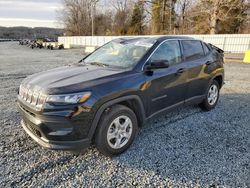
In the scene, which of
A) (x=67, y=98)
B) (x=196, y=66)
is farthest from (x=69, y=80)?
(x=196, y=66)

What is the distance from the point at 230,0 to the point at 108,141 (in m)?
26.9

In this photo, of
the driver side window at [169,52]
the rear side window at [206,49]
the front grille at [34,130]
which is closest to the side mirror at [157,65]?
the driver side window at [169,52]

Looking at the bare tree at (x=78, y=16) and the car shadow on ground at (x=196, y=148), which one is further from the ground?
the bare tree at (x=78, y=16)

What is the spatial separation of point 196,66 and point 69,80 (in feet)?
8.54

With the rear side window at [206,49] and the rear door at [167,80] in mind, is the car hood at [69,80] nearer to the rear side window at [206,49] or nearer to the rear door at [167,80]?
the rear door at [167,80]

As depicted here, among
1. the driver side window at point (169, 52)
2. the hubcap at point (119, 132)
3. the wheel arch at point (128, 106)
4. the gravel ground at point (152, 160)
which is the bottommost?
the gravel ground at point (152, 160)

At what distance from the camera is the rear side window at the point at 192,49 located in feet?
13.6

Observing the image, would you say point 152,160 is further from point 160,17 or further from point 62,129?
point 160,17

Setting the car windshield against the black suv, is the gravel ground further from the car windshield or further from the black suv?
the car windshield

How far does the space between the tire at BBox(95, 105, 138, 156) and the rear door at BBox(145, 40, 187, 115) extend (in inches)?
17.8

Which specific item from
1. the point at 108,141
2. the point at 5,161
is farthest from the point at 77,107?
the point at 5,161

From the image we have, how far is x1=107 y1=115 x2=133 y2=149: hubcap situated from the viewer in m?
3.00

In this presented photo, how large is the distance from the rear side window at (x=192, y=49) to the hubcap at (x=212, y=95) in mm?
886

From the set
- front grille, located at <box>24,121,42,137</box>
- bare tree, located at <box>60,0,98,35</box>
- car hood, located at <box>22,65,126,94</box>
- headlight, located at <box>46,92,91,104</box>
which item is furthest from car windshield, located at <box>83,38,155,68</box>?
bare tree, located at <box>60,0,98,35</box>
